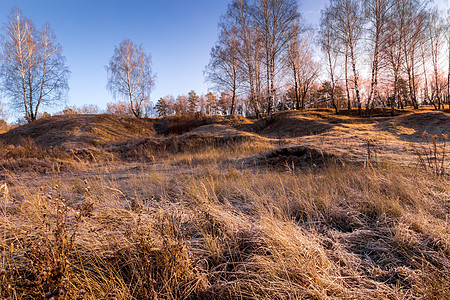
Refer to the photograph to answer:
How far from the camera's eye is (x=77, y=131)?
49.4 feet

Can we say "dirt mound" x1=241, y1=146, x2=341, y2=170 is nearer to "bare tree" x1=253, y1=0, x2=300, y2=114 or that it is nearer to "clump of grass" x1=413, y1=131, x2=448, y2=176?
"clump of grass" x1=413, y1=131, x2=448, y2=176

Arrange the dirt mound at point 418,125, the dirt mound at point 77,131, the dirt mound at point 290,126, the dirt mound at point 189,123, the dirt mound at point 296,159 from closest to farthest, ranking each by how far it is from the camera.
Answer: the dirt mound at point 296,159, the dirt mound at point 418,125, the dirt mound at point 77,131, the dirt mound at point 290,126, the dirt mound at point 189,123

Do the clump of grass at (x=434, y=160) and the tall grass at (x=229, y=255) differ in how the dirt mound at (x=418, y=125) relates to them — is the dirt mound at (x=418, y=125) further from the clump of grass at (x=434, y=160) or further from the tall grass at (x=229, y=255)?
the tall grass at (x=229, y=255)

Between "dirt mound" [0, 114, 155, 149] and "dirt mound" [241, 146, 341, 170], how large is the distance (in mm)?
11548

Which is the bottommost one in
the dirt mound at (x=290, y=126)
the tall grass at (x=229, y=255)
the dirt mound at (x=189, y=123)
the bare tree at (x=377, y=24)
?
the tall grass at (x=229, y=255)

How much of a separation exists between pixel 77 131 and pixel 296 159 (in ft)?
53.8

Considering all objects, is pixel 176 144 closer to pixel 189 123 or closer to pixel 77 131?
pixel 77 131

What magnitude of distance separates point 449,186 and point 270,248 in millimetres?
3370

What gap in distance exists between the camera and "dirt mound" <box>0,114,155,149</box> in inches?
528

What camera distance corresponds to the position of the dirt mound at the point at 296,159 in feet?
20.0

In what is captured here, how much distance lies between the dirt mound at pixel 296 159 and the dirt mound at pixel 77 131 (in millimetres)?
11548

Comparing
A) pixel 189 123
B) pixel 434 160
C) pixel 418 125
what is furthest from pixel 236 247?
pixel 189 123

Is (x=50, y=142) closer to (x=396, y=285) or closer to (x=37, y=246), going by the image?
(x=37, y=246)

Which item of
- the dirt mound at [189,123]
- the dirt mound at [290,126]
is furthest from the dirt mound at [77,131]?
the dirt mound at [290,126]
